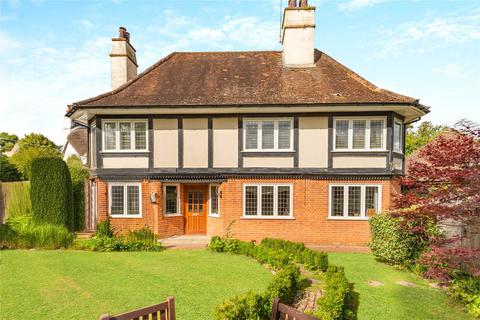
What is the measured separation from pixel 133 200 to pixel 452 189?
1193 centimetres

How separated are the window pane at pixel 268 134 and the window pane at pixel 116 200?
→ 22.9ft

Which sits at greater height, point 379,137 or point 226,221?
point 379,137

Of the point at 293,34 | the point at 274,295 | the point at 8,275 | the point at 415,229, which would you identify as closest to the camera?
the point at 274,295

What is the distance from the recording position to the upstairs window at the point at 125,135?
41.6 ft

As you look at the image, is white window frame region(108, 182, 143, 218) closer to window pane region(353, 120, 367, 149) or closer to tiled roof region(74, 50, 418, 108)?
tiled roof region(74, 50, 418, 108)

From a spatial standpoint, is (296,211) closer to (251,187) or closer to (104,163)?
(251,187)

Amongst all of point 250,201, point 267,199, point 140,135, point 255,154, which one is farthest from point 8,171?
point 267,199

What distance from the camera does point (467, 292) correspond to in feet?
21.7

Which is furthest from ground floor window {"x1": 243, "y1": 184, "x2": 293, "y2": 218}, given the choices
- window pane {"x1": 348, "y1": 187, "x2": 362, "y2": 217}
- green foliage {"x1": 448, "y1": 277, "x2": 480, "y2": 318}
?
green foliage {"x1": 448, "y1": 277, "x2": 480, "y2": 318}

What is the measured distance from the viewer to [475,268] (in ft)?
21.9

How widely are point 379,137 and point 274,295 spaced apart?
941cm

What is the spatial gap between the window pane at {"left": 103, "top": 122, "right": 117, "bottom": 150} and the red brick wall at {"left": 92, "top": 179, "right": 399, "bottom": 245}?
5.79 ft

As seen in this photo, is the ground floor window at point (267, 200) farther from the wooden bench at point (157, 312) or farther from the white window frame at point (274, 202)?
the wooden bench at point (157, 312)

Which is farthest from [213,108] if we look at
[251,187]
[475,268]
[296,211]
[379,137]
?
[475,268]
